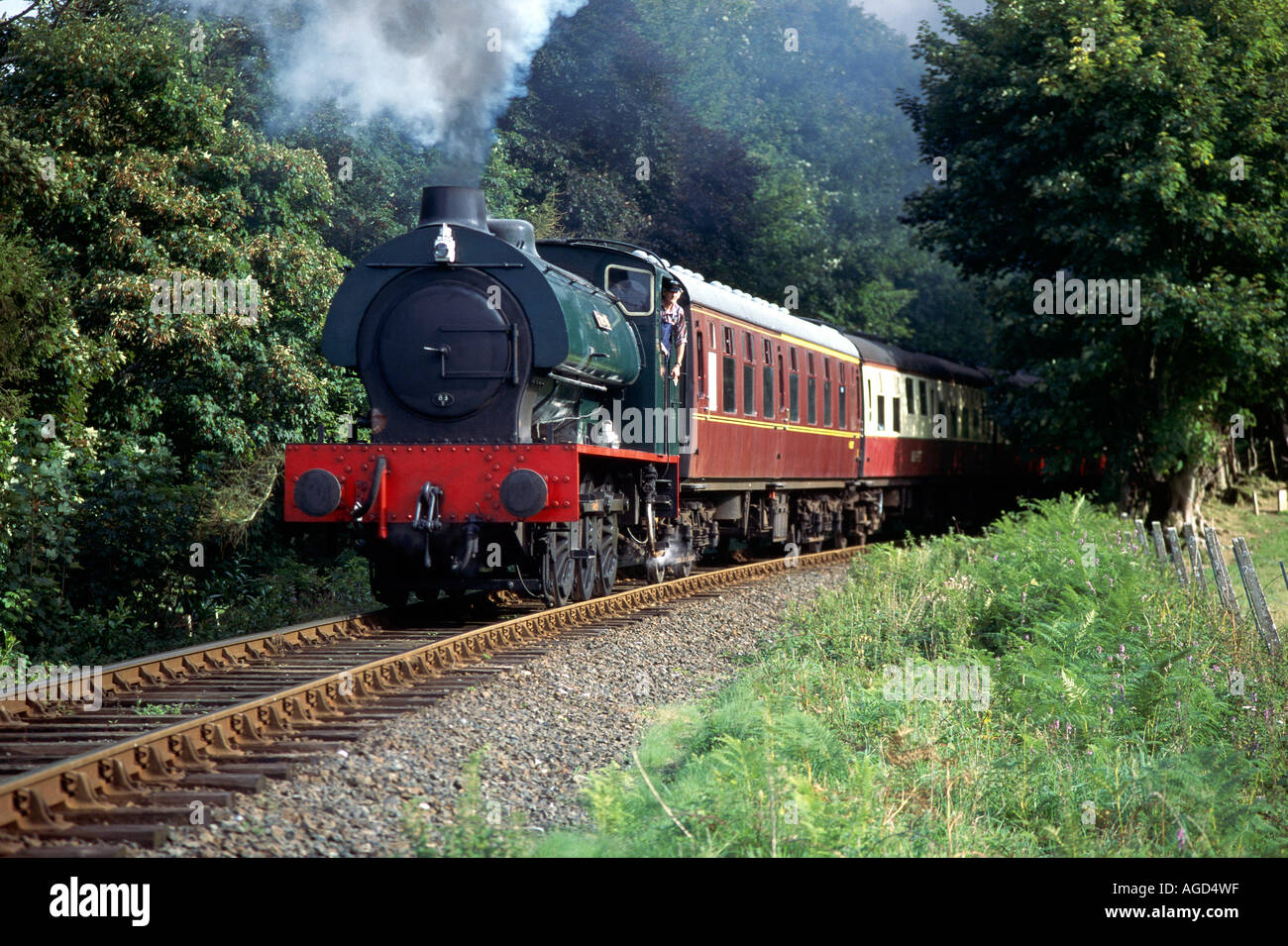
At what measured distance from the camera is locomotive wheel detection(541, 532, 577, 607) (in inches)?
426

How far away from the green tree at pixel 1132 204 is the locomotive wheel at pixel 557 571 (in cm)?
1027

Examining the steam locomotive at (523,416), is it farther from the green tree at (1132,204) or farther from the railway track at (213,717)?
the green tree at (1132,204)

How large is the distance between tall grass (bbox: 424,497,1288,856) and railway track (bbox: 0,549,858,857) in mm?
1558

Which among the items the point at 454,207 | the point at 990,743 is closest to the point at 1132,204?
the point at 454,207

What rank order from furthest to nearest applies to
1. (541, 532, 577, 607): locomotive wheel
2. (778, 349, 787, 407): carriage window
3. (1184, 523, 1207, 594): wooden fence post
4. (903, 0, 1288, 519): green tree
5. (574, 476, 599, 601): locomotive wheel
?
(903, 0, 1288, 519): green tree → (778, 349, 787, 407): carriage window → (574, 476, 599, 601): locomotive wheel → (1184, 523, 1207, 594): wooden fence post → (541, 532, 577, 607): locomotive wheel

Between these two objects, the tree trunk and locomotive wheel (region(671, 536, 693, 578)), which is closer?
locomotive wheel (region(671, 536, 693, 578))

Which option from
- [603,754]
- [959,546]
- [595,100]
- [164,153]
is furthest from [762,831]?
[595,100]

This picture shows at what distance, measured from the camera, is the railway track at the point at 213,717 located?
4.98 metres

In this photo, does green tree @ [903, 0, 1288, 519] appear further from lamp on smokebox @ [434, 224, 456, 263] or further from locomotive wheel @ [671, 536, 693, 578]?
lamp on smokebox @ [434, 224, 456, 263]

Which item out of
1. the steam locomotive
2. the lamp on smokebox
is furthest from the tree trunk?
the lamp on smokebox

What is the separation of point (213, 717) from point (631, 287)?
306 inches

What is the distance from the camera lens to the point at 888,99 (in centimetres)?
6681

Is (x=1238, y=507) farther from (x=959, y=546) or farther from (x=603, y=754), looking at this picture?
(x=603, y=754)

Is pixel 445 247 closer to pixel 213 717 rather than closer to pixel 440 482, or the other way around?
pixel 440 482
